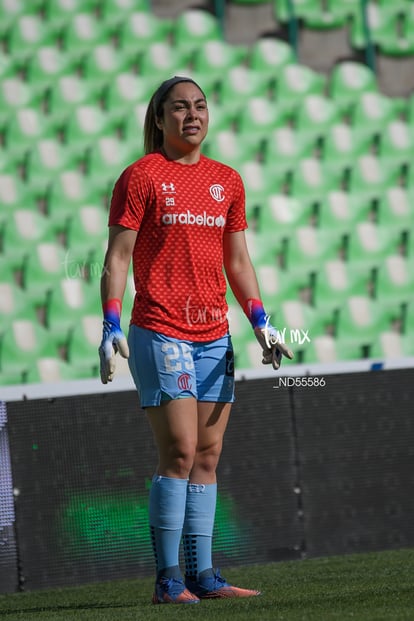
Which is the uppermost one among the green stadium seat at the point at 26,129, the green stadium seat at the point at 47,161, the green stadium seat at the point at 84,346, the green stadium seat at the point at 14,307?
the green stadium seat at the point at 26,129

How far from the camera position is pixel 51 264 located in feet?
23.1

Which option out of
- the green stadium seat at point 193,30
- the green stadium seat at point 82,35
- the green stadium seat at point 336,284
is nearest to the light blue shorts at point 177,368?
the green stadium seat at point 336,284

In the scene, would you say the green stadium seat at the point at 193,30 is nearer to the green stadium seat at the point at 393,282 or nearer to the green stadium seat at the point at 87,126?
the green stadium seat at the point at 87,126

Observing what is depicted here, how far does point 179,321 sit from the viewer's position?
3164 mm

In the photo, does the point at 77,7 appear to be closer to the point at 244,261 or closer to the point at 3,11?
the point at 3,11

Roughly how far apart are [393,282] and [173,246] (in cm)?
443

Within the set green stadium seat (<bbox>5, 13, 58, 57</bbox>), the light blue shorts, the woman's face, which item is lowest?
the light blue shorts

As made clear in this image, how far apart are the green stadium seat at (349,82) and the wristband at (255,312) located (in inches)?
216

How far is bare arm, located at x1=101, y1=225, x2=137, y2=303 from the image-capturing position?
10.4 feet

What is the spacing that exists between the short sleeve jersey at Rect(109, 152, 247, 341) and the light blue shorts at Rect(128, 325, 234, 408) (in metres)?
0.03

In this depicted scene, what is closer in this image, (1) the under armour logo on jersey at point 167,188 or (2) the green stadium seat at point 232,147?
(1) the under armour logo on jersey at point 167,188

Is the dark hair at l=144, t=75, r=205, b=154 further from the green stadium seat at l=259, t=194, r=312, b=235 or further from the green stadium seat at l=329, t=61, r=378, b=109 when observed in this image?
the green stadium seat at l=329, t=61, r=378, b=109

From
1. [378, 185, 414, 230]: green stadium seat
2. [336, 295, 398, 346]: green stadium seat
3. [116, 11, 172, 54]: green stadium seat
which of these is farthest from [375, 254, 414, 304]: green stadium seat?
[116, 11, 172, 54]: green stadium seat

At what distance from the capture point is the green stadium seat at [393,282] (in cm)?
737
